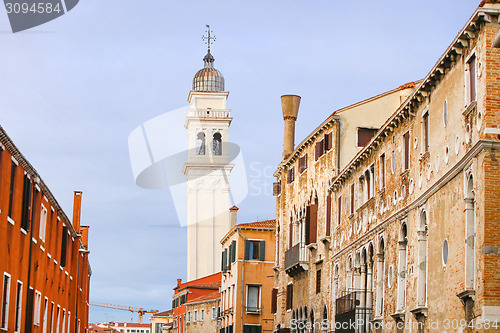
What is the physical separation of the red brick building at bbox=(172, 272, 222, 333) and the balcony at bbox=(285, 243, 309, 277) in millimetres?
31037

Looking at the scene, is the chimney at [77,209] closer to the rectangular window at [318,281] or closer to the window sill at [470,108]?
the rectangular window at [318,281]

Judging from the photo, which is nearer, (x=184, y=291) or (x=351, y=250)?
(x=351, y=250)

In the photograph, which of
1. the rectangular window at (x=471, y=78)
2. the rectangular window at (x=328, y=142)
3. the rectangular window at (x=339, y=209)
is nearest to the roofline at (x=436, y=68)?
the rectangular window at (x=471, y=78)

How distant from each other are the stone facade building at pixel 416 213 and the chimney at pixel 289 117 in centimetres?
473

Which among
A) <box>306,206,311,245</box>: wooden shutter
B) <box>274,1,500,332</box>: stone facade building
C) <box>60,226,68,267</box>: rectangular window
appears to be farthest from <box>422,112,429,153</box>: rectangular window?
<box>60,226,68,267</box>: rectangular window

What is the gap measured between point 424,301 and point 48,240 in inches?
515

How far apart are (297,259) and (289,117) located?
8.93 m

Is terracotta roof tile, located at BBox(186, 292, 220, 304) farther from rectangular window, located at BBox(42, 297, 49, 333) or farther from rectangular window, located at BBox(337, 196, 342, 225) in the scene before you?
rectangular window, located at BBox(42, 297, 49, 333)

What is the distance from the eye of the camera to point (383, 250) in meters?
29.5

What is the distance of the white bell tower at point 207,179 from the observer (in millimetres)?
80312

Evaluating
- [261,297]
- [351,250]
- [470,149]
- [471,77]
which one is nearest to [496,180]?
[470,149]

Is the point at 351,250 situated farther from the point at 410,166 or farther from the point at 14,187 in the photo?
the point at 14,187

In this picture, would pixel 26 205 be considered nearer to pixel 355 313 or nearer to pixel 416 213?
pixel 416 213

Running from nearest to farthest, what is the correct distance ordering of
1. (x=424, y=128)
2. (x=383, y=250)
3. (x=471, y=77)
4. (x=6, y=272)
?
1. (x=471, y=77)
2. (x=6, y=272)
3. (x=424, y=128)
4. (x=383, y=250)
